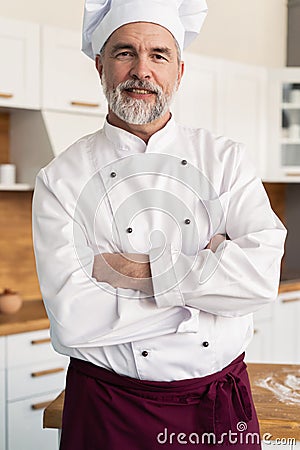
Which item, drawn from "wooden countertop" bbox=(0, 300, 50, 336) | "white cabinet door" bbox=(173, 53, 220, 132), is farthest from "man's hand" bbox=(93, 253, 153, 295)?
"white cabinet door" bbox=(173, 53, 220, 132)

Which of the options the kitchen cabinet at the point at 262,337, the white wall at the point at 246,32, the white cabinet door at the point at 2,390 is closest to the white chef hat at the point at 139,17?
the white cabinet door at the point at 2,390

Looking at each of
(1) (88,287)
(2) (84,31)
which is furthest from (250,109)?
(1) (88,287)

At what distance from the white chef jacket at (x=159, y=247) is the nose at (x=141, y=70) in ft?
0.45

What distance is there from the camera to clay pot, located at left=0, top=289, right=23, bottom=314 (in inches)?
134

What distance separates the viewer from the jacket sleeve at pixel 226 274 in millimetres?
1578

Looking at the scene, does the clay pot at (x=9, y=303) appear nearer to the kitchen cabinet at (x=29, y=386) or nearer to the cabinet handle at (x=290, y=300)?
the kitchen cabinet at (x=29, y=386)

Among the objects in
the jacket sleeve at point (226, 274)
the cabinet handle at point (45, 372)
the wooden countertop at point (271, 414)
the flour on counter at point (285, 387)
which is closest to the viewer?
the jacket sleeve at point (226, 274)

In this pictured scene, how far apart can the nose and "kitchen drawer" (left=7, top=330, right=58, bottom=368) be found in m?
1.78

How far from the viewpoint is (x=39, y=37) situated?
A: 11.3ft

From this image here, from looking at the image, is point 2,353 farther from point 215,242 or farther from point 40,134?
point 215,242

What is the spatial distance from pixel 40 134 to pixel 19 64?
0.34 metres

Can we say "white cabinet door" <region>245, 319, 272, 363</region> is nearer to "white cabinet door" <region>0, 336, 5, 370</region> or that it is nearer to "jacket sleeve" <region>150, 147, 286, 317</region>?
"white cabinet door" <region>0, 336, 5, 370</region>

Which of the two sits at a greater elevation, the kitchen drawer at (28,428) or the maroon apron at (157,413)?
the maroon apron at (157,413)

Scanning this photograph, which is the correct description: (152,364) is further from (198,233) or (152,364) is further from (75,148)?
(75,148)
